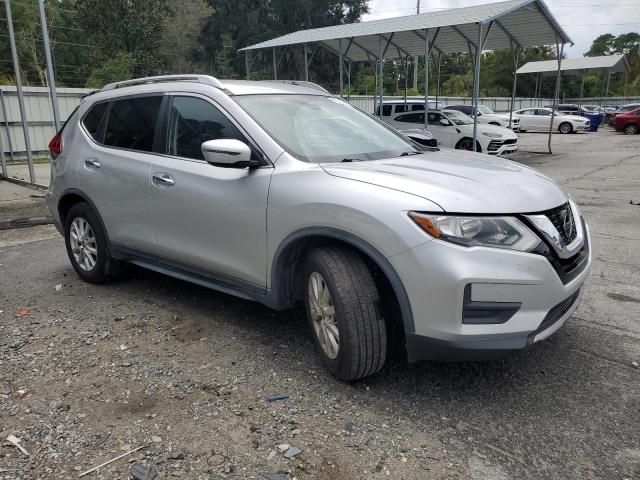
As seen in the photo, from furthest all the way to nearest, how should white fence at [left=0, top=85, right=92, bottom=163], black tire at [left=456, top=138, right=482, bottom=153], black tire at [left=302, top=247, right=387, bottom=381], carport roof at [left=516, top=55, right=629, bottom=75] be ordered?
carport roof at [left=516, top=55, right=629, bottom=75], white fence at [left=0, top=85, right=92, bottom=163], black tire at [left=456, top=138, right=482, bottom=153], black tire at [left=302, top=247, right=387, bottom=381]

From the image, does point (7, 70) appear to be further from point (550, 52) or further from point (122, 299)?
point (550, 52)

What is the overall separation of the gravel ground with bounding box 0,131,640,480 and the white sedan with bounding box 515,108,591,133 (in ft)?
95.3

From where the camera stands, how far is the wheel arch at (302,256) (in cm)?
275

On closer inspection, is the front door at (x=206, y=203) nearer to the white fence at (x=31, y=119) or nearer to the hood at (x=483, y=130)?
the hood at (x=483, y=130)

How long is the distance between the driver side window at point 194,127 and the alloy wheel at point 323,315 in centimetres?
115

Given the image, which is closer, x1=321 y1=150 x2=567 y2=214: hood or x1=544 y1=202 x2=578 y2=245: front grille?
x1=321 y1=150 x2=567 y2=214: hood

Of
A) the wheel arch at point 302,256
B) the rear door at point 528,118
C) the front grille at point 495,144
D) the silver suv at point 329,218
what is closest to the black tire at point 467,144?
the front grille at point 495,144

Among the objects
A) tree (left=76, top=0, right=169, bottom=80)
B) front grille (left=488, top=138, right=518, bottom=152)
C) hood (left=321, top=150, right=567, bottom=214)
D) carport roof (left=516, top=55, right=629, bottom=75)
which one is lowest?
front grille (left=488, top=138, right=518, bottom=152)

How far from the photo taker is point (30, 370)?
3389 millimetres

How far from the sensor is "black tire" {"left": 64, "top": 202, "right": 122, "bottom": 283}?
4645 millimetres

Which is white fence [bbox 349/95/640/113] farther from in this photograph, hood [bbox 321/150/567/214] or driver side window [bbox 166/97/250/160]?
hood [bbox 321/150/567/214]

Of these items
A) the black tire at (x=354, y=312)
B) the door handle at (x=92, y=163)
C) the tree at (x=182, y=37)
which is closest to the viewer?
the black tire at (x=354, y=312)

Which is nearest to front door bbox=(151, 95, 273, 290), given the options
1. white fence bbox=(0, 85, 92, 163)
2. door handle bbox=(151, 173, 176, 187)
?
door handle bbox=(151, 173, 176, 187)

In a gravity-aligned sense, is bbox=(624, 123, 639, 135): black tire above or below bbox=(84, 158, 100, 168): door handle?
below
